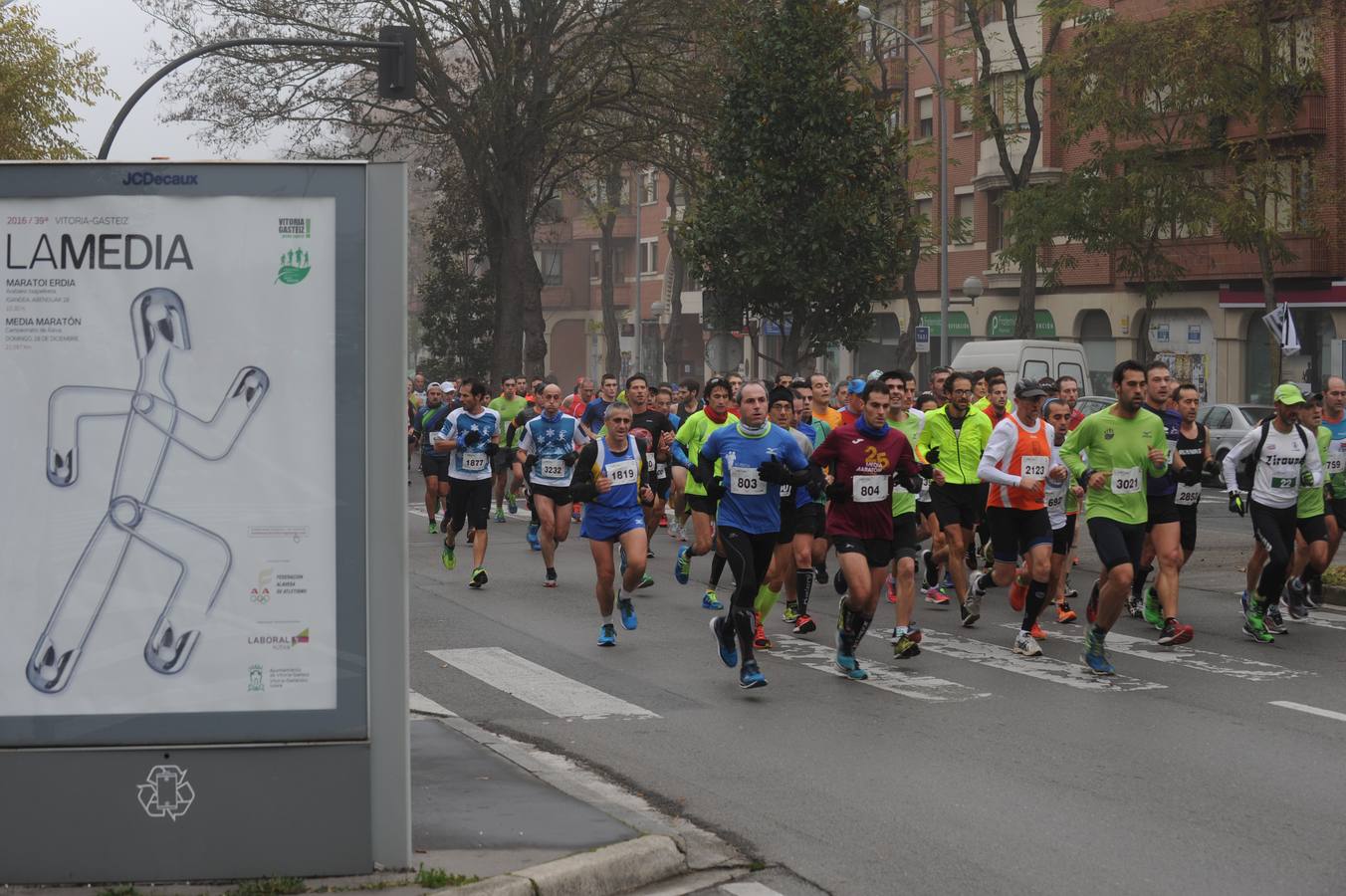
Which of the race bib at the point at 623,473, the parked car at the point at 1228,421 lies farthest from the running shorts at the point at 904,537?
the parked car at the point at 1228,421

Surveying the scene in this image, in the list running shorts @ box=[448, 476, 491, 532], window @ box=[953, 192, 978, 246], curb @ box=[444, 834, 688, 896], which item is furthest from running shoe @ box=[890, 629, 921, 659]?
window @ box=[953, 192, 978, 246]

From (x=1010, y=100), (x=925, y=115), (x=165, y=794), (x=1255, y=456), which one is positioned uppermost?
(x=925, y=115)

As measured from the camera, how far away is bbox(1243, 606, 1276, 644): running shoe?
12.2m

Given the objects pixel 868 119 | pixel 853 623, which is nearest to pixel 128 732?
pixel 853 623

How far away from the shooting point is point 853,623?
35.2ft

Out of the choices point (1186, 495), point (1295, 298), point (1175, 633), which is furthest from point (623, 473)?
point (1295, 298)

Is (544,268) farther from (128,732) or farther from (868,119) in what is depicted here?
(128,732)

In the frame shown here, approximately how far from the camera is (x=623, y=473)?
1245cm

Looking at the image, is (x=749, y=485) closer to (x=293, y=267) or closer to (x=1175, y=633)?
(x=1175, y=633)

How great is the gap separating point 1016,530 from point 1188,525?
7.52ft

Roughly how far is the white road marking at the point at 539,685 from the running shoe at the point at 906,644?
2.16 metres

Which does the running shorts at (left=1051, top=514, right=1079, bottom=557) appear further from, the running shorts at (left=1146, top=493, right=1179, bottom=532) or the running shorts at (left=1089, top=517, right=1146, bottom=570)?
the running shorts at (left=1089, top=517, right=1146, bottom=570)

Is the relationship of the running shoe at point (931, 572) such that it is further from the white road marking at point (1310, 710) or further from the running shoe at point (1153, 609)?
the white road marking at point (1310, 710)

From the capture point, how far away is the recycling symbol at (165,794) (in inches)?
217
